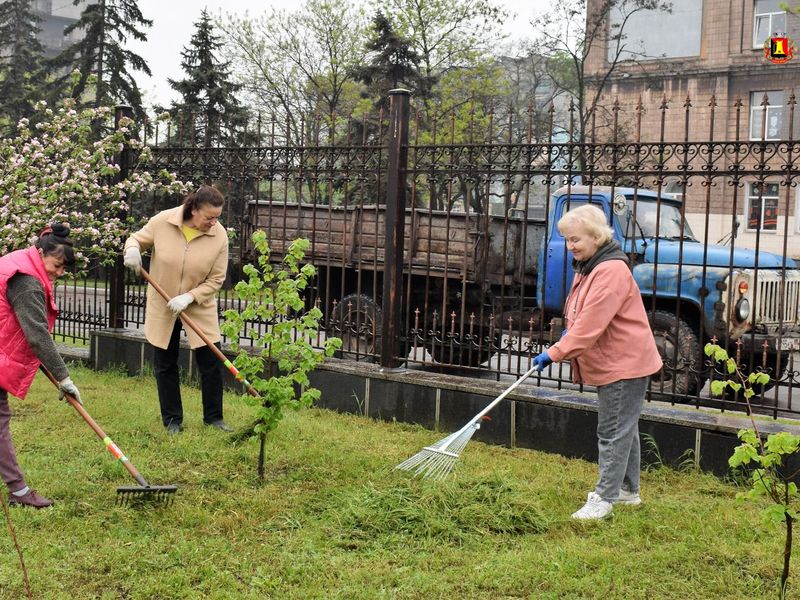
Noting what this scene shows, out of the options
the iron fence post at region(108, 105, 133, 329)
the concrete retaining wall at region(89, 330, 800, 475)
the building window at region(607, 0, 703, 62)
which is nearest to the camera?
the concrete retaining wall at region(89, 330, 800, 475)

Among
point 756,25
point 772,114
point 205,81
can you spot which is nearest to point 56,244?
point 205,81

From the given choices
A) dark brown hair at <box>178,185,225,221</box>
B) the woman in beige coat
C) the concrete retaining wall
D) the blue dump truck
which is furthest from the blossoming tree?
the concrete retaining wall

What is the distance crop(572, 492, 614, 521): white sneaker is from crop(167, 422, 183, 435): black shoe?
3.04 metres

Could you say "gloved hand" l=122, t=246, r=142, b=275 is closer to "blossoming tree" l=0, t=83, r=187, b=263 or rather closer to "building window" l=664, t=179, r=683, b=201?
"blossoming tree" l=0, t=83, r=187, b=263

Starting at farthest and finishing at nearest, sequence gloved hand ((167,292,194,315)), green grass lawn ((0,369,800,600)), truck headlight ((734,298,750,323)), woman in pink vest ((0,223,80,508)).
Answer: truck headlight ((734,298,750,323))
gloved hand ((167,292,194,315))
woman in pink vest ((0,223,80,508))
green grass lawn ((0,369,800,600))

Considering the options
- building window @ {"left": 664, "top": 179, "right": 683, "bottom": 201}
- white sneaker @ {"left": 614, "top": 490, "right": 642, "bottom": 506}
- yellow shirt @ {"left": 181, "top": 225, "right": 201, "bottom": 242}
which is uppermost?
building window @ {"left": 664, "top": 179, "right": 683, "bottom": 201}

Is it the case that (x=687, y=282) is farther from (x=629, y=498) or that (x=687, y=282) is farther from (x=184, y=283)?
(x=184, y=283)

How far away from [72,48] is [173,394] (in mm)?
25524

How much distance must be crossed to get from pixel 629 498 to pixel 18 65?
3477 centimetres

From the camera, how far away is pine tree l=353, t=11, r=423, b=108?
2353cm

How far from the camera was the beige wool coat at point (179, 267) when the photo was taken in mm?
6344

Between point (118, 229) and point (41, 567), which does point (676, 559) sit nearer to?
point (41, 567)

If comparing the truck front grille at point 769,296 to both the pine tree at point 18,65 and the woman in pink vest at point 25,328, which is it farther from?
the pine tree at point 18,65

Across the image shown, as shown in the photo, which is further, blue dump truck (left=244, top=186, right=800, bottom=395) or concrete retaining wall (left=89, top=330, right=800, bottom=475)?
blue dump truck (left=244, top=186, right=800, bottom=395)
